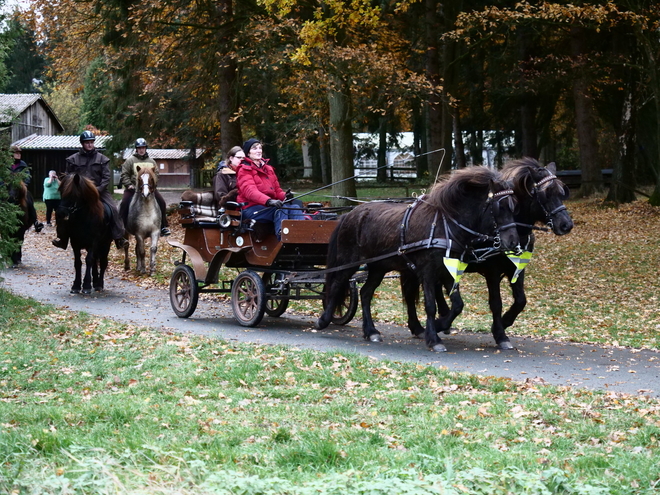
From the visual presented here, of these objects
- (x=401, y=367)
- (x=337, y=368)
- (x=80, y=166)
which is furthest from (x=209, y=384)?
(x=80, y=166)

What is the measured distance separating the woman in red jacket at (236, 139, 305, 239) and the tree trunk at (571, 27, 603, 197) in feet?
59.6

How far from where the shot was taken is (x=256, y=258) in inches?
504

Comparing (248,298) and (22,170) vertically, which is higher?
(22,170)

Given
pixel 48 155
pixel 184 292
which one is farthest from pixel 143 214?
pixel 48 155

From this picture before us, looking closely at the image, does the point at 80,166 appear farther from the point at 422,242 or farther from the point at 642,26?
the point at 642,26

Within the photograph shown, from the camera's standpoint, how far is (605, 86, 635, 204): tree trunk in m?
30.2

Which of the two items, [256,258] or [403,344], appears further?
[256,258]

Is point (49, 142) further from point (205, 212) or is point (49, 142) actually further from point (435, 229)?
point (435, 229)

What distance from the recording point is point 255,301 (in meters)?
12.7

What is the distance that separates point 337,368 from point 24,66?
74919 millimetres

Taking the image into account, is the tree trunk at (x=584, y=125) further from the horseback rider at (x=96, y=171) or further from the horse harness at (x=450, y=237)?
the horse harness at (x=450, y=237)

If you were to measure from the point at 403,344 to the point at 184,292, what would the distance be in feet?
13.2

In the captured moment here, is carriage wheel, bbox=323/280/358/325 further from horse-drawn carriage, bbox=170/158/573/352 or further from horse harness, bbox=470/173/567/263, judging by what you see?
horse harness, bbox=470/173/567/263

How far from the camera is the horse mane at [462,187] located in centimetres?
1072
